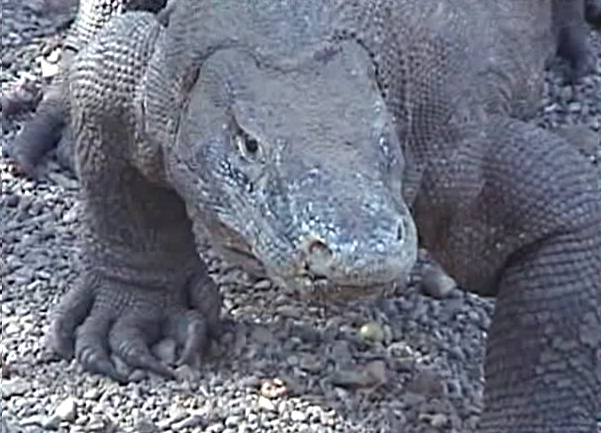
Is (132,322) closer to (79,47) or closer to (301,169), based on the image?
(79,47)

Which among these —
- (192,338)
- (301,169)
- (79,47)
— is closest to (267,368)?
(192,338)

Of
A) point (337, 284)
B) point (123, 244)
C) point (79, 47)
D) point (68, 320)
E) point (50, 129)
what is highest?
point (337, 284)

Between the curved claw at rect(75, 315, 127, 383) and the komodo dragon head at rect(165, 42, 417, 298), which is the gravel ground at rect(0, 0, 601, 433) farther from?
the komodo dragon head at rect(165, 42, 417, 298)

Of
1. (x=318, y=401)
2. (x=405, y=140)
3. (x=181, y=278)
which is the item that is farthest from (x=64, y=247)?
(x=405, y=140)

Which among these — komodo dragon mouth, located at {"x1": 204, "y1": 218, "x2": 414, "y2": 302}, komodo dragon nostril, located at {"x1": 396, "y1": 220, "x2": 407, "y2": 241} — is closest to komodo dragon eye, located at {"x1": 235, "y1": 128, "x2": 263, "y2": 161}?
komodo dragon mouth, located at {"x1": 204, "y1": 218, "x2": 414, "y2": 302}

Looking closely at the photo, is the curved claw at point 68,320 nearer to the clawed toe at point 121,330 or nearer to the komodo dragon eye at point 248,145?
the clawed toe at point 121,330

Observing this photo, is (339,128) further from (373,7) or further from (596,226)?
(596,226)
